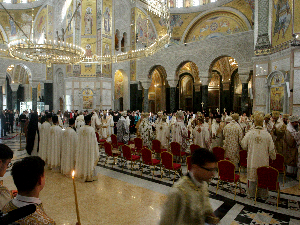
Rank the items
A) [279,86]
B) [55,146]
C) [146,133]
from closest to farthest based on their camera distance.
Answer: [55,146] < [146,133] < [279,86]

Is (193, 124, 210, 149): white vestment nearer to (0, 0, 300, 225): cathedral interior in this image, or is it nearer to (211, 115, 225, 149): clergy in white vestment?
(211, 115, 225, 149): clergy in white vestment

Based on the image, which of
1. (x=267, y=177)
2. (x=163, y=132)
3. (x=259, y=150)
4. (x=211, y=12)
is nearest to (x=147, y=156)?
(x=163, y=132)

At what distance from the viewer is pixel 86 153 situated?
5.78 meters

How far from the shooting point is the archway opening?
26.0m

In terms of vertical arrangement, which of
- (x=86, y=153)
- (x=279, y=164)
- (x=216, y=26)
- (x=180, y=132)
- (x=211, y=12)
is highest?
(x=211, y=12)

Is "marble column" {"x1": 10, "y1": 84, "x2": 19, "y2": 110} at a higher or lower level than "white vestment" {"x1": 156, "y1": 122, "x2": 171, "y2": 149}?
higher

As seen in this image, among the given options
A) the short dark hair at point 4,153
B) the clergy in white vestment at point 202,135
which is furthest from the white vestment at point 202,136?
the short dark hair at point 4,153

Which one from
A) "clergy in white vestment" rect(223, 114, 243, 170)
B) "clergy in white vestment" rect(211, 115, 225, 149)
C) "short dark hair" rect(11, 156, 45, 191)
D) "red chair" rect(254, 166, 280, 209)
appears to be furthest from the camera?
"clergy in white vestment" rect(211, 115, 225, 149)

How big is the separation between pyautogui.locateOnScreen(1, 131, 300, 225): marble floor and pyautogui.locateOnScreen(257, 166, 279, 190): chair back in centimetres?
50

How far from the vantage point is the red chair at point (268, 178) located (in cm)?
433

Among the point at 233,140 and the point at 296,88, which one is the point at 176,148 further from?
the point at 296,88

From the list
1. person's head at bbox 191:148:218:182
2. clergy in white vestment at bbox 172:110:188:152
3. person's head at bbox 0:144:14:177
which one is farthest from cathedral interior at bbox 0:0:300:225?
person's head at bbox 191:148:218:182

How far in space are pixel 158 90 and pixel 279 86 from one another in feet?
54.4

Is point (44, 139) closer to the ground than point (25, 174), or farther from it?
closer to the ground
